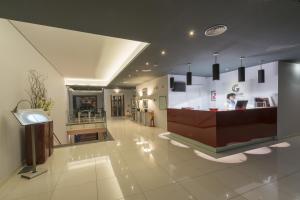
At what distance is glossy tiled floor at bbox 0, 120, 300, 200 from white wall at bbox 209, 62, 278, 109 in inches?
90.5

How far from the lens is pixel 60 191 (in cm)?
242

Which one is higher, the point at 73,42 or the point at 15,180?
the point at 73,42

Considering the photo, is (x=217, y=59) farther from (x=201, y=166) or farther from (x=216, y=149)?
(x=201, y=166)

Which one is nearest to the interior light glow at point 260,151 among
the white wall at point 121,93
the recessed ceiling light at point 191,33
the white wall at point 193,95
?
the recessed ceiling light at point 191,33

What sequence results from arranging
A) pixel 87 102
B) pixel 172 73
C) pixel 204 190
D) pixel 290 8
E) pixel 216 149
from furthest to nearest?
pixel 87 102
pixel 172 73
pixel 216 149
pixel 204 190
pixel 290 8

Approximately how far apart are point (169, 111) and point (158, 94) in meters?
2.23

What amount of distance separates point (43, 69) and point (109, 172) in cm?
469

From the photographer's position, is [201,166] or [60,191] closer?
[60,191]

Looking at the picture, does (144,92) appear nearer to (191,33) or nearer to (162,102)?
(162,102)

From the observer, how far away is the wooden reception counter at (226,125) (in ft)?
13.3

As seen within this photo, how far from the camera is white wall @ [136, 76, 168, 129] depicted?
25.0 ft

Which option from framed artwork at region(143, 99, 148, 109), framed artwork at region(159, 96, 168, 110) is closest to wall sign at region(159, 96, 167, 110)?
Answer: framed artwork at region(159, 96, 168, 110)

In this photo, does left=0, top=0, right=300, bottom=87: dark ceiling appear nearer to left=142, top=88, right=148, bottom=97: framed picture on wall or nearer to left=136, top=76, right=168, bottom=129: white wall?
left=136, top=76, right=168, bottom=129: white wall

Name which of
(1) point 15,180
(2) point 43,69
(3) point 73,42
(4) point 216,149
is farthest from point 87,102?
(4) point 216,149
